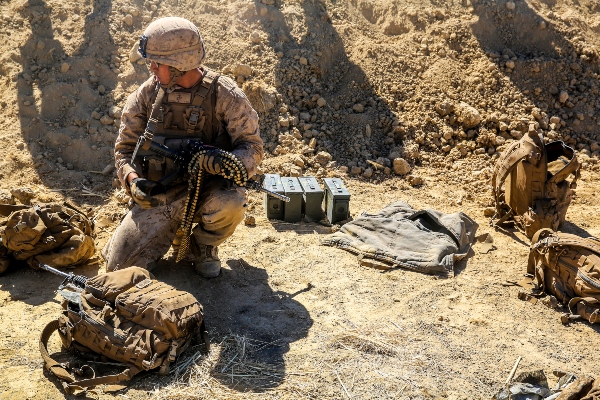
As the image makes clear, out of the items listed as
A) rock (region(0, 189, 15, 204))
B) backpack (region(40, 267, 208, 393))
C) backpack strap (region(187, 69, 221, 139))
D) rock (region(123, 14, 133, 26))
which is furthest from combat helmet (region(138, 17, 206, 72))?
rock (region(123, 14, 133, 26))

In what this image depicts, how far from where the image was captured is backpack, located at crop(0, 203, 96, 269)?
487 centimetres

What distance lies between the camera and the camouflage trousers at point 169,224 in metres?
4.70

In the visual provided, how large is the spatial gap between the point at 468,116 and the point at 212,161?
14.6 feet

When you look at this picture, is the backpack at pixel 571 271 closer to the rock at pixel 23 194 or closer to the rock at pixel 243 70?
the rock at pixel 243 70

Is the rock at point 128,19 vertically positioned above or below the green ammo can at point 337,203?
above

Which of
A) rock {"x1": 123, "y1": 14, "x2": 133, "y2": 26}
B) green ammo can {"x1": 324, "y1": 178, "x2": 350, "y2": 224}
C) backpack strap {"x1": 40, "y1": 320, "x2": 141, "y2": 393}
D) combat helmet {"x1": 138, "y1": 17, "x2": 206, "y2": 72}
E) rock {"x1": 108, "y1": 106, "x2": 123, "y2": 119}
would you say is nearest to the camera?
backpack strap {"x1": 40, "y1": 320, "x2": 141, "y2": 393}

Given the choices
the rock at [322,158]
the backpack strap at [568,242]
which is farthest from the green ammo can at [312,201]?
the backpack strap at [568,242]

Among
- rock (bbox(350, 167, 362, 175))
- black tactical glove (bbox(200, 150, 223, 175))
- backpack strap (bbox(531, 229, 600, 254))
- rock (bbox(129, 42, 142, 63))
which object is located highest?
rock (bbox(129, 42, 142, 63))

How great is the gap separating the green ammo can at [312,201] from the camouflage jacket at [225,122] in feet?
5.03

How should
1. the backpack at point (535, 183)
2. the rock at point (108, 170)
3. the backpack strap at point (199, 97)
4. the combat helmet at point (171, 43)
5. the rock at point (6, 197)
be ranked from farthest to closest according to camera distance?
the rock at point (108, 170) < the backpack at point (535, 183) < the rock at point (6, 197) < the backpack strap at point (199, 97) < the combat helmet at point (171, 43)

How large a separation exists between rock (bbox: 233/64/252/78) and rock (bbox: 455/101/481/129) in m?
2.70

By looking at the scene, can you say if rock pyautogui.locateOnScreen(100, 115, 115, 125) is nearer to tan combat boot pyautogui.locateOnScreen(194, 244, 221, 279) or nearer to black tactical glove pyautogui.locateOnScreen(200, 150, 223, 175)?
tan combat boot pyautogui.locateOnScreen(194, 244, 221, 279)

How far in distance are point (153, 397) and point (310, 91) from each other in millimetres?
5292

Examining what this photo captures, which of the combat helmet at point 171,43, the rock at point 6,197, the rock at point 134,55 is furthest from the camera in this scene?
the rock at point 134,55
